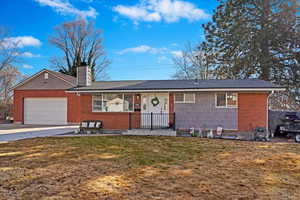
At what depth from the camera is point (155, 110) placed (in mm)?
11609

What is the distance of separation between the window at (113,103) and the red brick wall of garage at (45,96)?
254 inches

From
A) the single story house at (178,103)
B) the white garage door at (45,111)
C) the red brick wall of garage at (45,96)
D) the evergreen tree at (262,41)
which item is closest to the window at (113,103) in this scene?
the single story house at (178,103)

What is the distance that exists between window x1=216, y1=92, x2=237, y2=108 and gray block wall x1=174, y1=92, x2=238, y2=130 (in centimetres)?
20

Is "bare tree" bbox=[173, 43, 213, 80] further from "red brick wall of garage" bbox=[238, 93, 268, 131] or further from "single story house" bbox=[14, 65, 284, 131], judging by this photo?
"red brick wall of garage" bbox=[238, 93, 268, 131]

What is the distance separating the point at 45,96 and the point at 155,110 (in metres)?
11.3

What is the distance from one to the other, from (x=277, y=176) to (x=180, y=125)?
6.58m

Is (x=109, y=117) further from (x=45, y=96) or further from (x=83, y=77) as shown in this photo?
(x=45, y=96)

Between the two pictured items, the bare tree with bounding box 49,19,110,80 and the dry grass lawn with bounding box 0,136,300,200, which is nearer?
the dry grass lawn with bounding box 0,136,300,200

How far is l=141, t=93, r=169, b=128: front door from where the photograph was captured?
1142 centimetres

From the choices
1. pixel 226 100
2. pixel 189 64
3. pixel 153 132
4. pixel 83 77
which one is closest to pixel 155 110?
pixel 153 132

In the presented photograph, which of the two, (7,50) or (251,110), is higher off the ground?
(7,50)

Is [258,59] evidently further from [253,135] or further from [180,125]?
[180,125]

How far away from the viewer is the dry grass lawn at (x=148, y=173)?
12.0 ft

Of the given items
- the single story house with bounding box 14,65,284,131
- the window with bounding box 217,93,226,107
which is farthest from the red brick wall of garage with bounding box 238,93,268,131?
the window with bounding box 217,93,226,107
